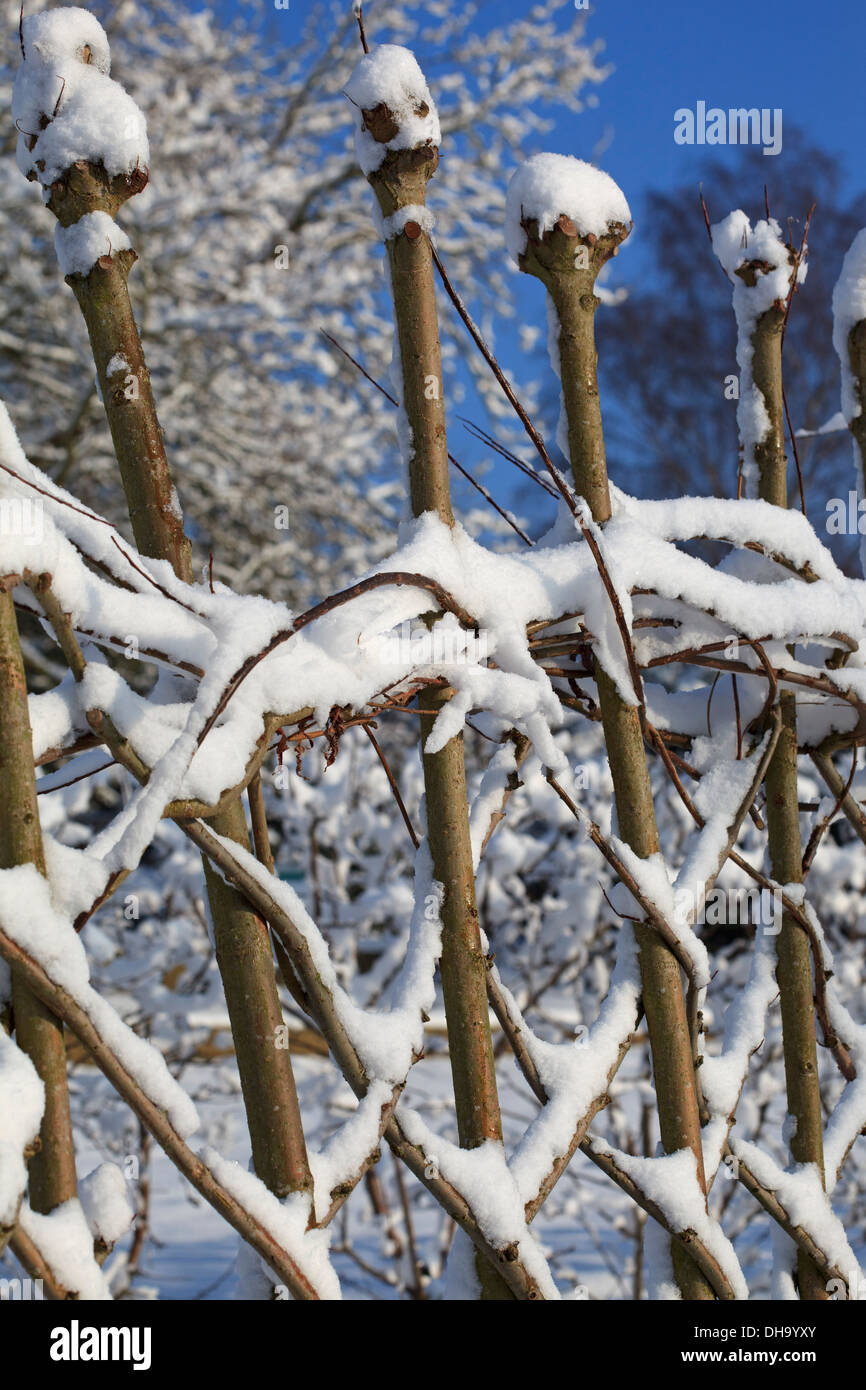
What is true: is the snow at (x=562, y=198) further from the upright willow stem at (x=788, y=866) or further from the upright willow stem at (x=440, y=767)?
the upright willow stem at (x=788, y=866)

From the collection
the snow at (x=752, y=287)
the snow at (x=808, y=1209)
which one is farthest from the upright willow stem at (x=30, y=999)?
the snow at (x=752, y=287)

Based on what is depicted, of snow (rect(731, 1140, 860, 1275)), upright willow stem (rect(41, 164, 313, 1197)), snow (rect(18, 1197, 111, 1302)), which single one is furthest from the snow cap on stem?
snow (rect(731, 1140, 860, 1275))

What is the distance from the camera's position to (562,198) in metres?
1.02

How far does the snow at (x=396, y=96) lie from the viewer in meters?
0.93

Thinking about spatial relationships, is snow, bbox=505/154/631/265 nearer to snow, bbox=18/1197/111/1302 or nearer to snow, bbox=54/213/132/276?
snow, bbox=54/213/132/276

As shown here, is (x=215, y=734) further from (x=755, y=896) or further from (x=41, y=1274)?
(x=755, y=896)

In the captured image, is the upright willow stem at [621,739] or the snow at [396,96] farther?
the upright willow stem at [621,739]

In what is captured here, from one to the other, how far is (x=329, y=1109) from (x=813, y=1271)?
2.62 metres

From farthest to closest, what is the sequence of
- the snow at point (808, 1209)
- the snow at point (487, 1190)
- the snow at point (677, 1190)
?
the snow at point (808, 1209), the snow at point (677, 1190), the snow at point (487, 1190)

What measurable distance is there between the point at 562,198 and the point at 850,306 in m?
0.55

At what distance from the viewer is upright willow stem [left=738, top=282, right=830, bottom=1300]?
1.27m

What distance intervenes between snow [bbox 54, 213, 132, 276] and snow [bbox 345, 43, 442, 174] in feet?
0.81

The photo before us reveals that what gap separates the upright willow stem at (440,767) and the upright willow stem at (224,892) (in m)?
0.16

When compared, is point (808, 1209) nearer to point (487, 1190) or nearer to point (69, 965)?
point (487, 1190)
